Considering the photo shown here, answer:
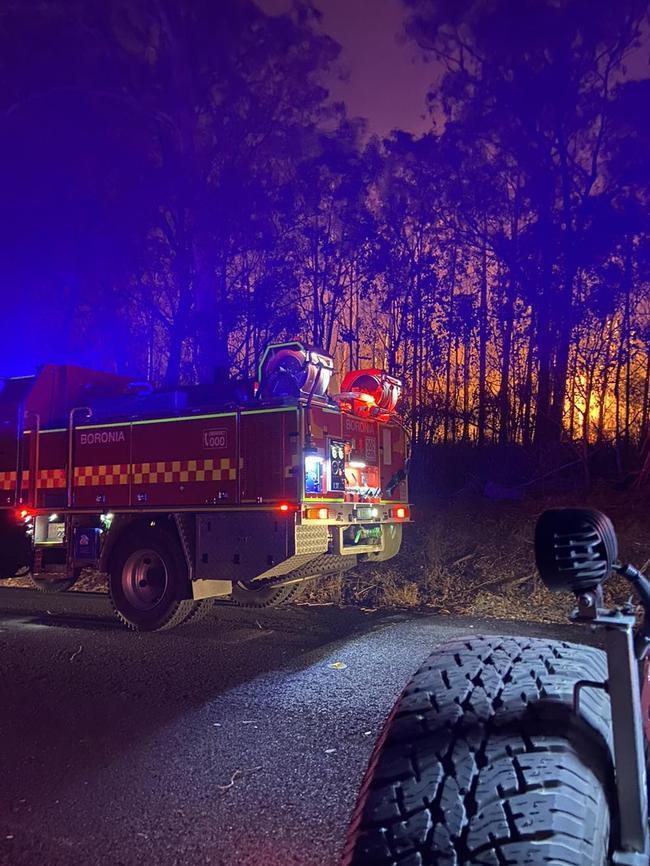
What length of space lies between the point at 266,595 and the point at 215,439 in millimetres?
2324

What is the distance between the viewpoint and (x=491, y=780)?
1.23 metres

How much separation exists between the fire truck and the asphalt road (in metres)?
0.76

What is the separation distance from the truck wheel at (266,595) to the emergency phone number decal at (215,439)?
194 cm

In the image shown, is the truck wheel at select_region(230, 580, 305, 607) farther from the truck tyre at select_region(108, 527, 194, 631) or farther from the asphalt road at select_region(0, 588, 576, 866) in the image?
the truck tyre at select_region(108, 527, 194, 631)

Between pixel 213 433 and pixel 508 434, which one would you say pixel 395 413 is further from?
pixel 508 434

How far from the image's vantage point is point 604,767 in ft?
4.17

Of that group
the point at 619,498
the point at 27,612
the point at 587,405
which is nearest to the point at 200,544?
the point at 27,612

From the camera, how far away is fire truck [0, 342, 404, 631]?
7574mm

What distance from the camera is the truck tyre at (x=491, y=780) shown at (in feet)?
3.79

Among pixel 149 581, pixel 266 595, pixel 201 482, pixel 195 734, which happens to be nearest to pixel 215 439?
pixel 201 482

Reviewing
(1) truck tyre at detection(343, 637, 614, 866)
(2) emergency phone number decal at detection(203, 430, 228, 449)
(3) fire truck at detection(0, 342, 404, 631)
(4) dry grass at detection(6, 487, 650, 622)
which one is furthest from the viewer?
(4) dry grass at detection(6, 487, 650, 622)

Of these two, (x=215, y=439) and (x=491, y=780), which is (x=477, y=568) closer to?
(x=215, y=439)

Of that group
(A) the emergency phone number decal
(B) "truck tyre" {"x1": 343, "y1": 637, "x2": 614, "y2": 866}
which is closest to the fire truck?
(A) the emergency phone number decal

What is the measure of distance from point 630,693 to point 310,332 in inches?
722
